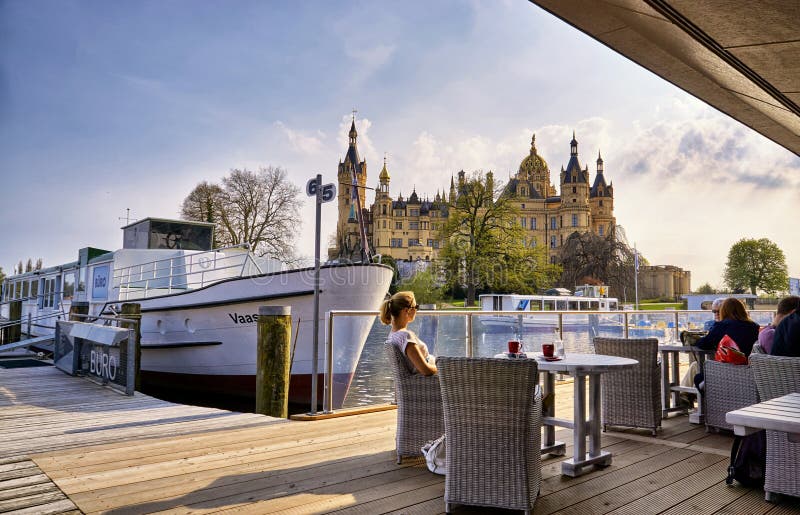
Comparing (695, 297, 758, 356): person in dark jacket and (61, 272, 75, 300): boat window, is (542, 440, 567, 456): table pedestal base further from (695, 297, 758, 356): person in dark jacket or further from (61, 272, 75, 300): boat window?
(61, 272, 75, 300): boat window

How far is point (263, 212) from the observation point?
3134cm

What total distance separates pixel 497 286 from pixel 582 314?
29.6m

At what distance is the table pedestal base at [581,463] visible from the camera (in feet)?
11.3

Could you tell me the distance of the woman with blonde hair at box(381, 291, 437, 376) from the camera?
3.62 meters

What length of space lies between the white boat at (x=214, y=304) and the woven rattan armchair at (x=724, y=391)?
3.46m

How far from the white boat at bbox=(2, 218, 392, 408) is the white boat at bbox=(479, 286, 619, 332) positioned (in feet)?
6.28

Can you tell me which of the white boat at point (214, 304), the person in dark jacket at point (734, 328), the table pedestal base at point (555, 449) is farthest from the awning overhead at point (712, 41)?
the white boat at point (214, 304)

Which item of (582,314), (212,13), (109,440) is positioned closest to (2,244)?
(212,13)

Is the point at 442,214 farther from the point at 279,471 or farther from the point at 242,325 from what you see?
the point at 279,471

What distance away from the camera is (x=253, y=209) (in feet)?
102

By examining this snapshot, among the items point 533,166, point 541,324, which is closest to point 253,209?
point 541,324

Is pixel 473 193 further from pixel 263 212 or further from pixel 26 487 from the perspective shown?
pixel 26 487

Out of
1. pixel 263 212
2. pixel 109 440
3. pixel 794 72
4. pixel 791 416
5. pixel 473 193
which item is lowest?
pixel 109 440

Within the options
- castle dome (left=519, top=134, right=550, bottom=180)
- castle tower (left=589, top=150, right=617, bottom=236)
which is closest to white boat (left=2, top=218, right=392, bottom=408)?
castle tower (left=589, top=150, right=617, bottom=236)
